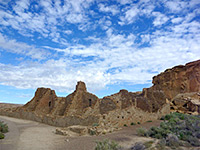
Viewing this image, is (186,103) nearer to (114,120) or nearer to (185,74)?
(185,74)

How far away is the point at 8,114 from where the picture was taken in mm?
21078

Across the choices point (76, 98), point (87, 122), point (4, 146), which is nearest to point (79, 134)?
point (87, 122)

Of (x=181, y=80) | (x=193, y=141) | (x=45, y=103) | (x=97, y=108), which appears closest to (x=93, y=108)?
(x=97, y=108)

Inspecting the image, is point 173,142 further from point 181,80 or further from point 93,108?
point 181,80

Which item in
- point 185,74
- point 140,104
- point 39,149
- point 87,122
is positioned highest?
point 185,74

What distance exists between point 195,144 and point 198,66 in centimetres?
3243

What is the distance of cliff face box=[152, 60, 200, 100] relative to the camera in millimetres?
32781

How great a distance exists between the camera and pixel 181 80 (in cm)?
3425

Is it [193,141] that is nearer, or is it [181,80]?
[193,141]

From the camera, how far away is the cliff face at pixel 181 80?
108ft

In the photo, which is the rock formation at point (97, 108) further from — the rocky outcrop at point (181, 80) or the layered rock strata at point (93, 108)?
the rocky outcrop at point (181, 80)

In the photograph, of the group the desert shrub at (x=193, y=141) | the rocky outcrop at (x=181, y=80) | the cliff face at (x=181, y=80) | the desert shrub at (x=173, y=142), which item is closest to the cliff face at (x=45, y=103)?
the desert shrub at (x=173, y=142)

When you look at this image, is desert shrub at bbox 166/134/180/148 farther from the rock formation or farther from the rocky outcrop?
the rocky outcrop

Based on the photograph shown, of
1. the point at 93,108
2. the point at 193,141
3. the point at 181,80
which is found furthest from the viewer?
the point at 181,80
